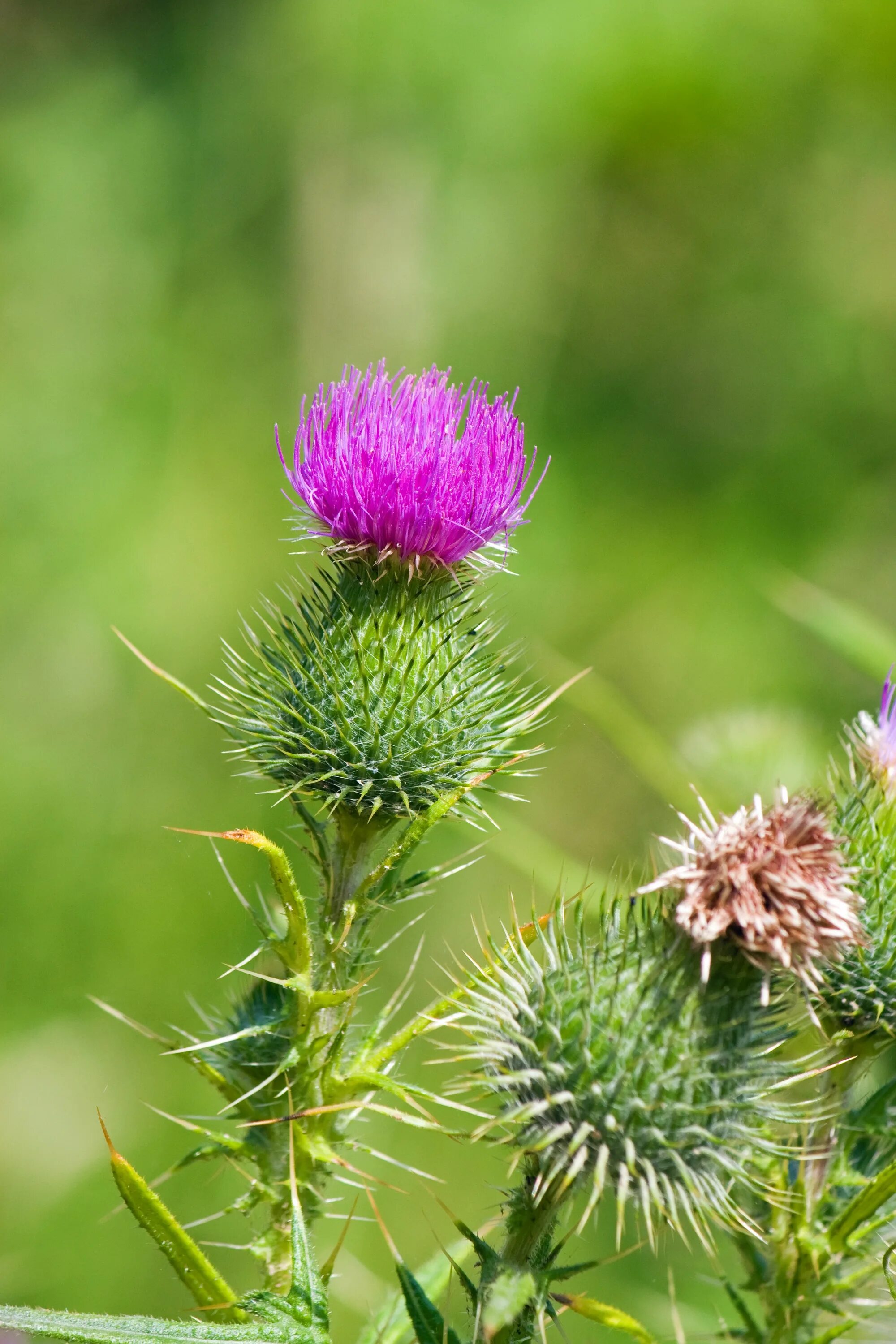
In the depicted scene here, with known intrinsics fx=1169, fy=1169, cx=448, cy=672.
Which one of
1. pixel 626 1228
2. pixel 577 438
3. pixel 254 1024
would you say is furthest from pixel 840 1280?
pixel 577 438

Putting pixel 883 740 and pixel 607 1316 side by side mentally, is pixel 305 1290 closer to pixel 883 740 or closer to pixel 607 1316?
pixel 607 1316

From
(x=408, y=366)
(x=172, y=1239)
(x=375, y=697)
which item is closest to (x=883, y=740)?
(x=375, y=697)

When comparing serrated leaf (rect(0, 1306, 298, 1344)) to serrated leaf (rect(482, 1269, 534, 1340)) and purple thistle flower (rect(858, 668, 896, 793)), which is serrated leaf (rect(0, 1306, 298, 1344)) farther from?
purple thistle flower (rect(858, 668, 896, 793))

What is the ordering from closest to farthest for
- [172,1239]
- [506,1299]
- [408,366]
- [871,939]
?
[506,1299] → [172,1239] → [871,939] → [408,366]

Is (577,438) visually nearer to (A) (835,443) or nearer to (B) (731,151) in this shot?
(A) (835,443)

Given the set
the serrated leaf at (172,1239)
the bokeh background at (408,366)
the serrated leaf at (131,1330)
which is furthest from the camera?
the bokeh background at (408,366)

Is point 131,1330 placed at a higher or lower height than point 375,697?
lower

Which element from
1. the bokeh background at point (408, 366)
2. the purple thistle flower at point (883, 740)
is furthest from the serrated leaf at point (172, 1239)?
the bokeh background at point (408, 366)

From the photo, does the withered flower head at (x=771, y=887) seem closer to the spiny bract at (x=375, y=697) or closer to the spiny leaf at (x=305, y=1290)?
the spiny bract at (x=375, y=697)
